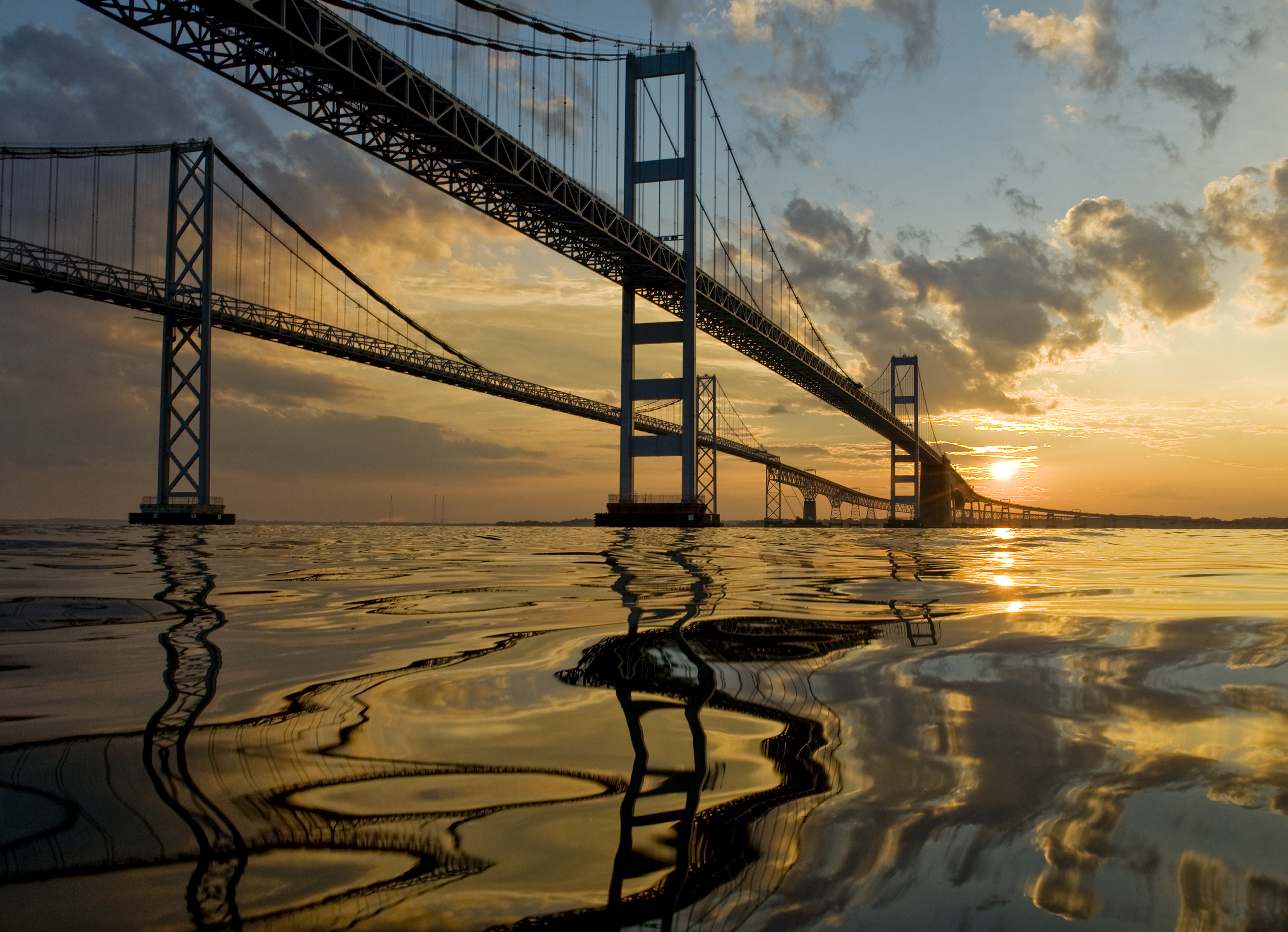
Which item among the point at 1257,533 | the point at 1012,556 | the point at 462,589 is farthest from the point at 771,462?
the point at 462,589

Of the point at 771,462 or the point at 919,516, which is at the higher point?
the point at 771,462

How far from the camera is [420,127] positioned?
19875 millimetres

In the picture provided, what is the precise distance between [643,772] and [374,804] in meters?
0.41

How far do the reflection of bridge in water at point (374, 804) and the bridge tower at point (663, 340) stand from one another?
26.0 metres

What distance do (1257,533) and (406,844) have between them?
1555 inches

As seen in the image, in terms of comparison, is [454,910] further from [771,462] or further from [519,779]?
[771,462]

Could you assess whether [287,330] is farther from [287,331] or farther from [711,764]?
[711,764]

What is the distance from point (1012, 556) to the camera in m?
9.41

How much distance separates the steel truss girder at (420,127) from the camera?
16094 millimetres

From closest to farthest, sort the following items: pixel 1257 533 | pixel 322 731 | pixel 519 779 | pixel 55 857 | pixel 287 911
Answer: pixel 287 911 → pixel 55 857 → pixel 519 779 → pixel 322 731 → pixel 1257 533

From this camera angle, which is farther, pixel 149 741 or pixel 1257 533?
pixel 1257 533

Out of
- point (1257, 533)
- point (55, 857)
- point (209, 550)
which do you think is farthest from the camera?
point (1257, 533)

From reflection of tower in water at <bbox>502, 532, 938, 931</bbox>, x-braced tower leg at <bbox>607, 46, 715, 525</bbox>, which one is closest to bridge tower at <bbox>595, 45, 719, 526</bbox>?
x-braced tower leg at <bbox>607, 46, 715, 525</bbox>

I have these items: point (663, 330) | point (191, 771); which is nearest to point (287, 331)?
point (663, 330)
